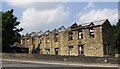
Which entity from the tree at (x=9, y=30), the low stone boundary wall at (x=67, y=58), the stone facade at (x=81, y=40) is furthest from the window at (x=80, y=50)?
the tree at (x=9, y=30)

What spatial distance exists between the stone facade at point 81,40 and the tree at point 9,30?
6.99m

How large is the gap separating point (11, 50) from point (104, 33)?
86.9ft

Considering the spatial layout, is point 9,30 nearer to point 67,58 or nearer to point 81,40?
point 81,40

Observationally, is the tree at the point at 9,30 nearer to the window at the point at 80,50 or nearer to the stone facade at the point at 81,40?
the stone facade at the point at 81,40

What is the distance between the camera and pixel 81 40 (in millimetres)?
57781

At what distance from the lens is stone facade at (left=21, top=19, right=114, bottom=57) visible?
54.7 m

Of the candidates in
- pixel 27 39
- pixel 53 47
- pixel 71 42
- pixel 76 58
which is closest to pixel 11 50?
pixel 27 39

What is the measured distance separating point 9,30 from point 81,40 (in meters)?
18.9

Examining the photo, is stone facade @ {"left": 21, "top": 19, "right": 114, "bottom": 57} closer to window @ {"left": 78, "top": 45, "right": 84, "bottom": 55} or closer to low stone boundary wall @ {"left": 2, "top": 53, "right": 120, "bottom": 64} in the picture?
window @ {"left": 78, "top": 45, "right": 84, "bottom": 55}

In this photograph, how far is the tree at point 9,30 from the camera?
65500mm

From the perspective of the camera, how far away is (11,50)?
234ft

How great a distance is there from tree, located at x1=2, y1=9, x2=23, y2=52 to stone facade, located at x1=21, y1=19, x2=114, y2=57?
22.9 ft

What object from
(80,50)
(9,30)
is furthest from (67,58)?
(9,30)

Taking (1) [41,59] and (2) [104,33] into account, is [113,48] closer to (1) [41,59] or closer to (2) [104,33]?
(2) [104,33]
